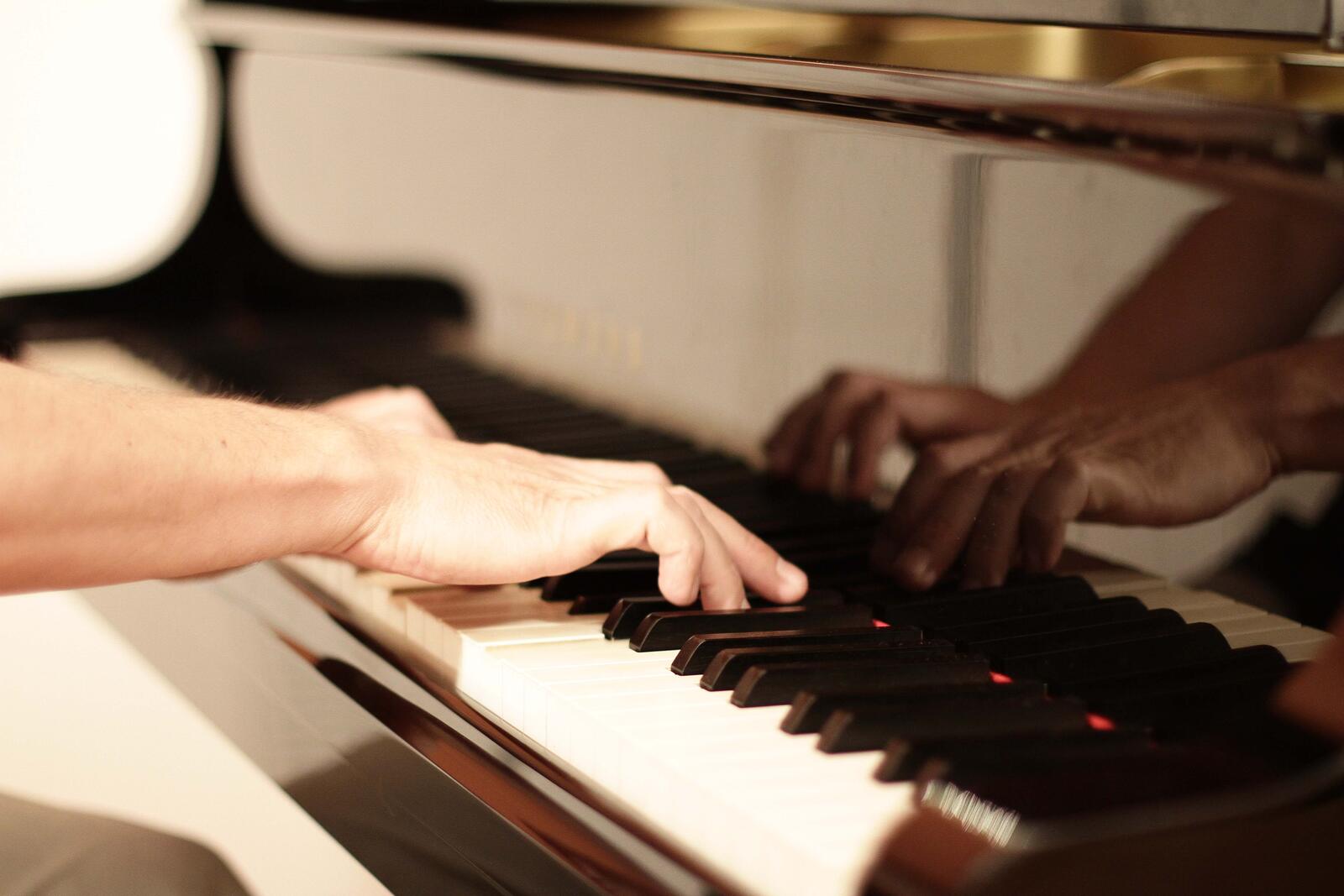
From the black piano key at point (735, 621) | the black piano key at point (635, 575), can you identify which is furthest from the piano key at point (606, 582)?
the black piano key at point (735, 621)

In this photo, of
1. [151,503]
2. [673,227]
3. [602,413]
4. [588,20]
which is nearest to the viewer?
[151,503]

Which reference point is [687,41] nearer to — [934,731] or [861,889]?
[934,731]

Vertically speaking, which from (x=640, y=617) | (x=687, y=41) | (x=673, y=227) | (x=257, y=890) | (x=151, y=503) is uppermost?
(x=687, y=41)

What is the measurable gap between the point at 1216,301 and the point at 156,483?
0.78 metres

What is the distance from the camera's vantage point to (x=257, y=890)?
2.13 metres

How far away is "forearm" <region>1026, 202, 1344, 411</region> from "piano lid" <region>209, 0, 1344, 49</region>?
→ 0.59 meters

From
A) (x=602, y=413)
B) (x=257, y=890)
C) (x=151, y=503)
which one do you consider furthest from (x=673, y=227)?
(x=257, y=890)

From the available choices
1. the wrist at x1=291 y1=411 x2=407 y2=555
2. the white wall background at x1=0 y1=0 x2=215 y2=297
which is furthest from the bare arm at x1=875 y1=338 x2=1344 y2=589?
the white wall background at x1=0 y1=0 x2=215 y2=297

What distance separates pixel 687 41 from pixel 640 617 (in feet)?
4.18

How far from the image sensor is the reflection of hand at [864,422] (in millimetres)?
1160

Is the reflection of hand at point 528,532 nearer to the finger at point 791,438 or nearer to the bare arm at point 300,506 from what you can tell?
the bare arm at point 300,506

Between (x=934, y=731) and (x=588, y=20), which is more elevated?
(x=588, y=20)

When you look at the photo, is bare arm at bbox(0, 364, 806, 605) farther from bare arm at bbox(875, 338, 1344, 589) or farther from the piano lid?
the piano lid

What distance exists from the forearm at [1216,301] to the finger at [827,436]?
0.75 ft
